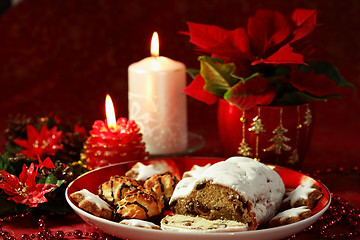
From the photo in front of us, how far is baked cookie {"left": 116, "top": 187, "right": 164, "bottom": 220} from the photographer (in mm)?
1029

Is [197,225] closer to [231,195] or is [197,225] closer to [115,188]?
[231,195]

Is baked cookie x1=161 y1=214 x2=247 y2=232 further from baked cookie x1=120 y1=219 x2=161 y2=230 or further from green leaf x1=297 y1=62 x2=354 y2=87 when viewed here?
green leaf x1=297 y1=62 x2=354 y2=87

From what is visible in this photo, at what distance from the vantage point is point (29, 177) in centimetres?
112

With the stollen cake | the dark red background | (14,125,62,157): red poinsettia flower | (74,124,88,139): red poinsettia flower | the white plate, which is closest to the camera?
the white plate

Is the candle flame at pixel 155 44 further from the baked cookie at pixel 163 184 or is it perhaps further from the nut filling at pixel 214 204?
the nut filling at pixel 214 204

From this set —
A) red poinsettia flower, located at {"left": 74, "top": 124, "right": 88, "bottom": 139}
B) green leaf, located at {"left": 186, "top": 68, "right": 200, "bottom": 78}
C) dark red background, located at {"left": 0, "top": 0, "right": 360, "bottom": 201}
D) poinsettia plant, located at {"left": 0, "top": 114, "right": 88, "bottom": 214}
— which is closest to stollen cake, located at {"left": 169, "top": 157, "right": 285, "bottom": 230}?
poinsettia plant, located at {"left": 0, "top": 114, "right": 88, "bottom": 214}

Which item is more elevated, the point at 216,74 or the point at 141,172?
the point at 216,74

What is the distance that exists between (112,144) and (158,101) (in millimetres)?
219

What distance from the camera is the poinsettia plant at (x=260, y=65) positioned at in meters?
1.29

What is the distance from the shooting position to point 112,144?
50.9 inches

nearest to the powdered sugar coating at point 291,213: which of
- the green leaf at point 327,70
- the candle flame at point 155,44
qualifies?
the green leaf at point 327,70

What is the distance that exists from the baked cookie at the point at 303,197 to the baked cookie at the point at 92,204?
323mm

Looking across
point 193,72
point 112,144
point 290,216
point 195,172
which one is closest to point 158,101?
point 193,72

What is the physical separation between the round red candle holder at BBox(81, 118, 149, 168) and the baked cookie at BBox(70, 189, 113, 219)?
0.24m
